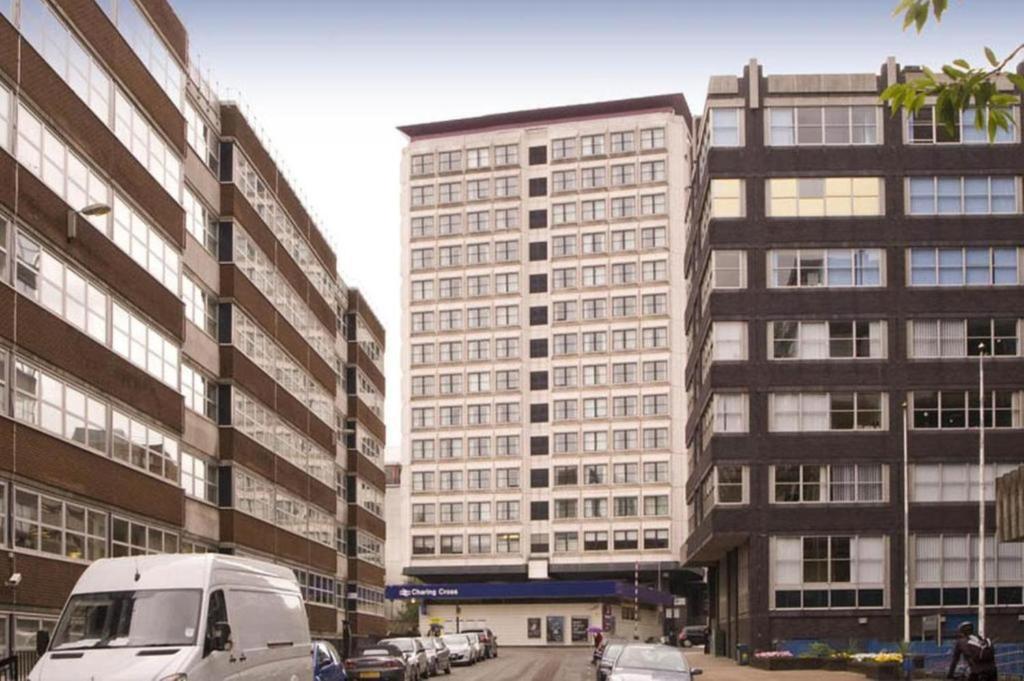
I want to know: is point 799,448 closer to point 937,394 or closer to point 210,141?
point 937,394

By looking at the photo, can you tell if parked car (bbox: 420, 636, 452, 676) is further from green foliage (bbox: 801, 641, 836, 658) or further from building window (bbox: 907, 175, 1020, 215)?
building window (bbox: 907, 175, 1020, 215)

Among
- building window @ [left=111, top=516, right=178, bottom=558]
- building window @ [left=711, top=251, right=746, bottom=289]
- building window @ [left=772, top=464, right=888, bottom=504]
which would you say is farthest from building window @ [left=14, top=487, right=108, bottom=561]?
building window @ [left=711, top=251, right=746, bottom=289]

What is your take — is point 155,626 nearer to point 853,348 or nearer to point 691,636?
point 853,348

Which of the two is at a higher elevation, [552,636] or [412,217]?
[412,217]

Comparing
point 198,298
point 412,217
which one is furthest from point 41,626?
point 412,217

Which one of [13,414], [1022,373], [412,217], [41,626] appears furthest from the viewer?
[412,217]

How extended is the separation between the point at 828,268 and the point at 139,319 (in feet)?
115

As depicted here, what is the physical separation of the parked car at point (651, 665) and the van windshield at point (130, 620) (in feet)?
37.6

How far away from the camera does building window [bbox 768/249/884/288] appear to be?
67375 millimetres

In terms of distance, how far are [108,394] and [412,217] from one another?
10538 centimetres

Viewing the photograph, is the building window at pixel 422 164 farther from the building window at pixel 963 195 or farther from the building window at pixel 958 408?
the building window at pixel 958 408

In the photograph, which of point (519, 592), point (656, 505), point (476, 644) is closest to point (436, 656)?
point (476, 644)

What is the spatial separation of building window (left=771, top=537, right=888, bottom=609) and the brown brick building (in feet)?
66.0

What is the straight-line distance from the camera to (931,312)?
66812 millimetres
